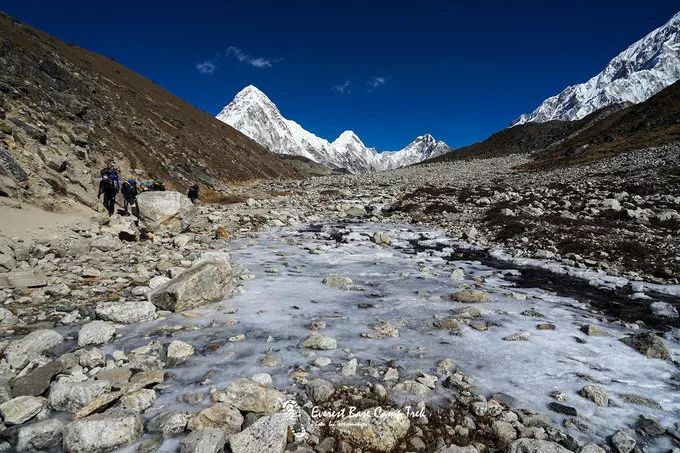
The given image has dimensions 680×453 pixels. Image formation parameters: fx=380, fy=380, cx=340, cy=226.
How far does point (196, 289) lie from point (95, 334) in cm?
205

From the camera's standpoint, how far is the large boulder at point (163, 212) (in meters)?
15.6

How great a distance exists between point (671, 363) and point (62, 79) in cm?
3949

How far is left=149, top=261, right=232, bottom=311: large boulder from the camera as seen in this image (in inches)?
303

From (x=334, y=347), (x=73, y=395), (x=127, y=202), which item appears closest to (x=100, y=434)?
(x=73, y=395)

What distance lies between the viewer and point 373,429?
4184 millimetres

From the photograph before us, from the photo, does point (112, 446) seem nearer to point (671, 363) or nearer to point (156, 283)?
point (156, 283)

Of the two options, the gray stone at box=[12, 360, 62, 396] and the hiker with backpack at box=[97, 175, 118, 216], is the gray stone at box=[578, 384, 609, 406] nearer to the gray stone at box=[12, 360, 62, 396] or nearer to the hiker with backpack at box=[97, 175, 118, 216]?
the gray stone at box=[12, 360, 62, 396]

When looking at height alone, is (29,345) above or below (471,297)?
above

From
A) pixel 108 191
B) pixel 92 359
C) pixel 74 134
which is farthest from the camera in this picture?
pixel 74 134

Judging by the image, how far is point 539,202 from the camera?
21.6m

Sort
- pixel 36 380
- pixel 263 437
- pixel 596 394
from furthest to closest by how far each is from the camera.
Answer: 1. pixel 596 394
2. pixel 36 380
3. pixel 263 437

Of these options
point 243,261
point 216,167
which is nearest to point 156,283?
point 243,261

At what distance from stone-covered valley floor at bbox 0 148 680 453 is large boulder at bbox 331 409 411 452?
0.9 inches

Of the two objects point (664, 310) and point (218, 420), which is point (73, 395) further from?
point (664, 310)
